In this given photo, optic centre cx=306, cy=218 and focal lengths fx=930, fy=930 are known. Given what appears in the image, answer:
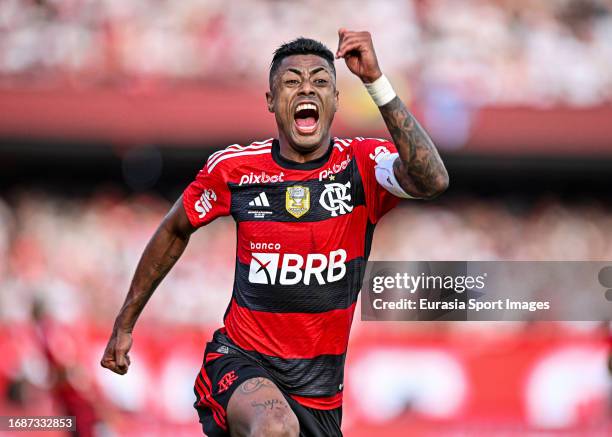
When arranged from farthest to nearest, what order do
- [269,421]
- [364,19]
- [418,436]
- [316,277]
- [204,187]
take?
1. [364,19]
2. [418,436]
3. [204,187]
4. [316,277]
5. [269,421]

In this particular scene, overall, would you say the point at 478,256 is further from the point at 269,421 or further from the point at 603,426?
the point at 269,421

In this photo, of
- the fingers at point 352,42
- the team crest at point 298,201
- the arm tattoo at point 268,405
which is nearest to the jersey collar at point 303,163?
the team crest at point 298,201

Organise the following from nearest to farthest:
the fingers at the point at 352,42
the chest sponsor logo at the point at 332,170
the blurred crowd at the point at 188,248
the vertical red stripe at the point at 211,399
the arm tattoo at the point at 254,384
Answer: the fingers at the point at 352,42
the arm tattoo at the point at 254,384
the vertical red stripe at the point at 211,399
the chest sponsor logo at the point at 332,170
the blurred crowd at the point at 188,248

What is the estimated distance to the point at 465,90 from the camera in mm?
8031

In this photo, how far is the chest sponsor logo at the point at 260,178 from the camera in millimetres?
4215

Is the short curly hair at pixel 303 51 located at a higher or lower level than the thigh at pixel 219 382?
higher

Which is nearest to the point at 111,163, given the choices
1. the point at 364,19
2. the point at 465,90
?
the point at 364,19

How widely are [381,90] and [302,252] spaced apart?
0.85 metres

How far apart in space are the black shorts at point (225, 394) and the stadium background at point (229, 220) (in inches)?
139

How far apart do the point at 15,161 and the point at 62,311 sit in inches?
53.7

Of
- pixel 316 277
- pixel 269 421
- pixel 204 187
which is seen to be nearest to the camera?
pixel 269 421

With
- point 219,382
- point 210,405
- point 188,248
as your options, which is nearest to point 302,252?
point 219,382

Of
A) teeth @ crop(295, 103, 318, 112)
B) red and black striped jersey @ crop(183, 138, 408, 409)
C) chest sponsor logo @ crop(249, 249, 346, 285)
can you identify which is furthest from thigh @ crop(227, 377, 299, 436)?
teeth @ crop(295, 103, 318, 112)

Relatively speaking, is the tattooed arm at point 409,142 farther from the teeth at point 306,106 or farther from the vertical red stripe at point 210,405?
the vertical red stripe at point 210,405
